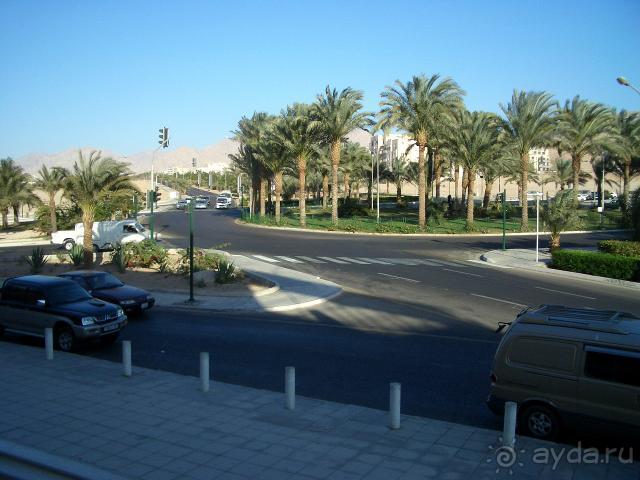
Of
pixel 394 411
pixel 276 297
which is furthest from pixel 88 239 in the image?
pixel 394 411

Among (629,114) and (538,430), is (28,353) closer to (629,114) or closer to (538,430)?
(538,430)

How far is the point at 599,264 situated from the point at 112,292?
21016mm

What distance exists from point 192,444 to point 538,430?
15.8 feet

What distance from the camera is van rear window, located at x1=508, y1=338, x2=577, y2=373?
25.7 feet

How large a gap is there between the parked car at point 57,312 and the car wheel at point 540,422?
9546mm

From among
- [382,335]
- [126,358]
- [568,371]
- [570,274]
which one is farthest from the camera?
[570,274]

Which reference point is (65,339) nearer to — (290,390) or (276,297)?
(290,390)

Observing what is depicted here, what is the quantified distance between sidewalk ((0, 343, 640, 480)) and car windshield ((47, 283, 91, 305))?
11.5 feet

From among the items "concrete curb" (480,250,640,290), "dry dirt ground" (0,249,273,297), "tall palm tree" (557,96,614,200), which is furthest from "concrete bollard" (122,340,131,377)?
"tall palm tree" (557,96,614,200)

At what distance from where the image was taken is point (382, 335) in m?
15.0

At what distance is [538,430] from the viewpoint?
8.01m

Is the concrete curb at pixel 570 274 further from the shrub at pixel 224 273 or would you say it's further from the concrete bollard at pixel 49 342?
the concrete bollard at pixel 49 342

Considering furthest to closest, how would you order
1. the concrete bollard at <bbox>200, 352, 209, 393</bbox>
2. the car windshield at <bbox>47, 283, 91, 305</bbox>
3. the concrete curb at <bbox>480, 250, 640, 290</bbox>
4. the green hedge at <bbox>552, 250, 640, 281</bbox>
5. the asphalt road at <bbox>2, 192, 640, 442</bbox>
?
the green hedge at <bbox>552, 250, 640, 281</bbox>
the concrete curb at <bbox>480, 250, 640, 290</bbox>
the car windshield at <bbox>47, 283, 91, 305</bbox>
the asphalt road at <bbox>2, 192, 640, 442</bbox>
the concrete bollard at <bbox>200, 352, 209, 393</bbox>

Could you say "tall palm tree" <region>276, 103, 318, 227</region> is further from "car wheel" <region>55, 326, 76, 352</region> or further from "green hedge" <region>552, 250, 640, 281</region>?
"car wheel" <region>55, 326, 76, 352</region>
